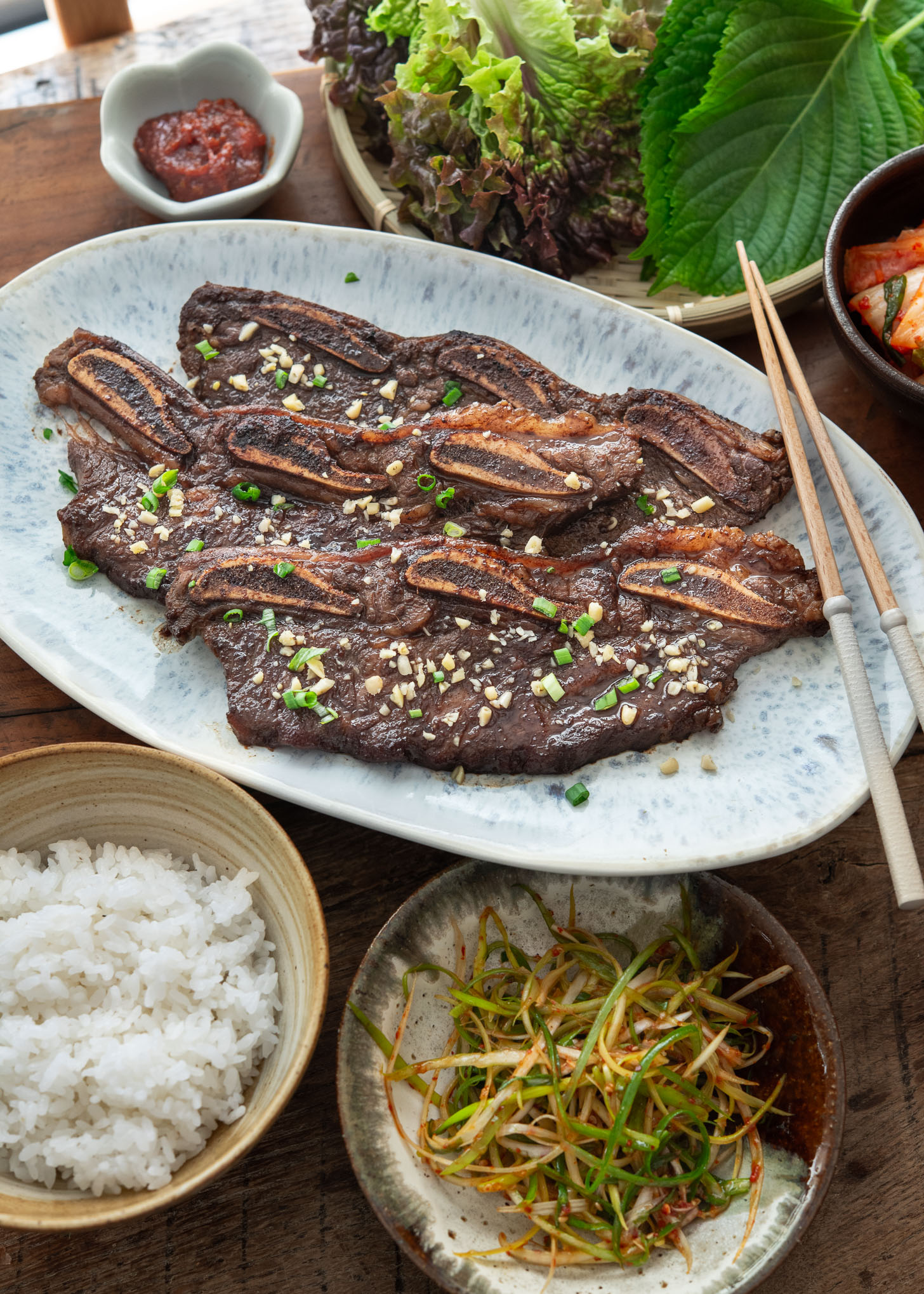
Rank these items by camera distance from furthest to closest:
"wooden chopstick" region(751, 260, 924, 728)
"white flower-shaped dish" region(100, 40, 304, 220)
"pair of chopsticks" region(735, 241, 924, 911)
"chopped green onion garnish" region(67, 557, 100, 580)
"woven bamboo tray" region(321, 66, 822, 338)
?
"white flower-shaped dish" region(100, 40, 304, 220), "woven bamboo tray" region(321, 66, 822, 338), "chopped green onion garnish" region(67, 557, 100, 580), "wooden chopstick" region(751, 260, 924, 728), "pair of chopsticks" region(735, 241, 924, 911)

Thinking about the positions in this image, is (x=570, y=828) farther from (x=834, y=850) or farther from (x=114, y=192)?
(x=114, y=192)

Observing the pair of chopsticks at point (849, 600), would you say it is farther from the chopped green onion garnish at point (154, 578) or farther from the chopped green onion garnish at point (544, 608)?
the chopped green onion garnish at point (154, 578)

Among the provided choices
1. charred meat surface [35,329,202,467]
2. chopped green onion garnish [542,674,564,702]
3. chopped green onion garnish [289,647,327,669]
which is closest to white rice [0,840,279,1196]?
chopped green onion garnish [289,647,327,669]

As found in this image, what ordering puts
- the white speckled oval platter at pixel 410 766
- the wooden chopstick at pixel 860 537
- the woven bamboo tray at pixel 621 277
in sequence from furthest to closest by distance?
1. the woven bamboo tray at pixel 621 277
2. the white speckled oval platter at pixel 410 766
3. the wooden chopstick at pixel 860 537

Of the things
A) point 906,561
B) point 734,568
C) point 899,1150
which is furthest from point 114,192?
point 899,1150

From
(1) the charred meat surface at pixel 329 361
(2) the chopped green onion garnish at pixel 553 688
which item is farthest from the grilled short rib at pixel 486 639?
(1) the charred meat surface at pixel 329 361

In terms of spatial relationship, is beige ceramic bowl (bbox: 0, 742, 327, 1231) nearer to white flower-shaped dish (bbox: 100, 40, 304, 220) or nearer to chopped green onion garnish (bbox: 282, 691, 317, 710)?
chopped green onion garnish (bbox: 282, 691, 317, 710)
